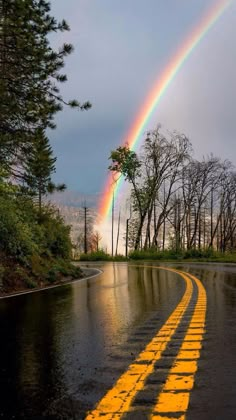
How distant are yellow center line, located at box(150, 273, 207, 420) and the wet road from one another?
5 cm

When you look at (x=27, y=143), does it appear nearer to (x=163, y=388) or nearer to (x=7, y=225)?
(x=7, y=225)

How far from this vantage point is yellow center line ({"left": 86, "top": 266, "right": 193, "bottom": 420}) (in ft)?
11.8

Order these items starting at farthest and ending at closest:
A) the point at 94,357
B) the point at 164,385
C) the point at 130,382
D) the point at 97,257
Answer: the point at 97,257 < the point at 94,357 < the point at 130,382 < the point at 164,385

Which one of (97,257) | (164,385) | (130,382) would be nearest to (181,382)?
(164,385)

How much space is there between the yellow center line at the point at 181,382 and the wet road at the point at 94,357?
47 millimetres

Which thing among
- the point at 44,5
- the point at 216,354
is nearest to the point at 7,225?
the point at 44,5

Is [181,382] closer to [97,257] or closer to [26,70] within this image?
[26,70]

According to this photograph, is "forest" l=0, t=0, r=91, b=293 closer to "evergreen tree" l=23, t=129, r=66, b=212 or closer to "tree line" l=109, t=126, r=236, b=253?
"evergreen tree" l=23, t=129, r=66, b=212

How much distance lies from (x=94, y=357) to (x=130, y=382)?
1256mm

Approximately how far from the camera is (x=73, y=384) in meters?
4.39

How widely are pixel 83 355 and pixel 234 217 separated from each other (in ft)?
256

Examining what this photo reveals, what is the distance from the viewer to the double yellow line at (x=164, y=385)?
11.7ft

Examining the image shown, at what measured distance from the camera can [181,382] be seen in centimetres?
429

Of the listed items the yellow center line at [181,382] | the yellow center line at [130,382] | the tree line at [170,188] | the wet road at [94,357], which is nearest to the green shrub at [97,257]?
the tree line at [170,188]
